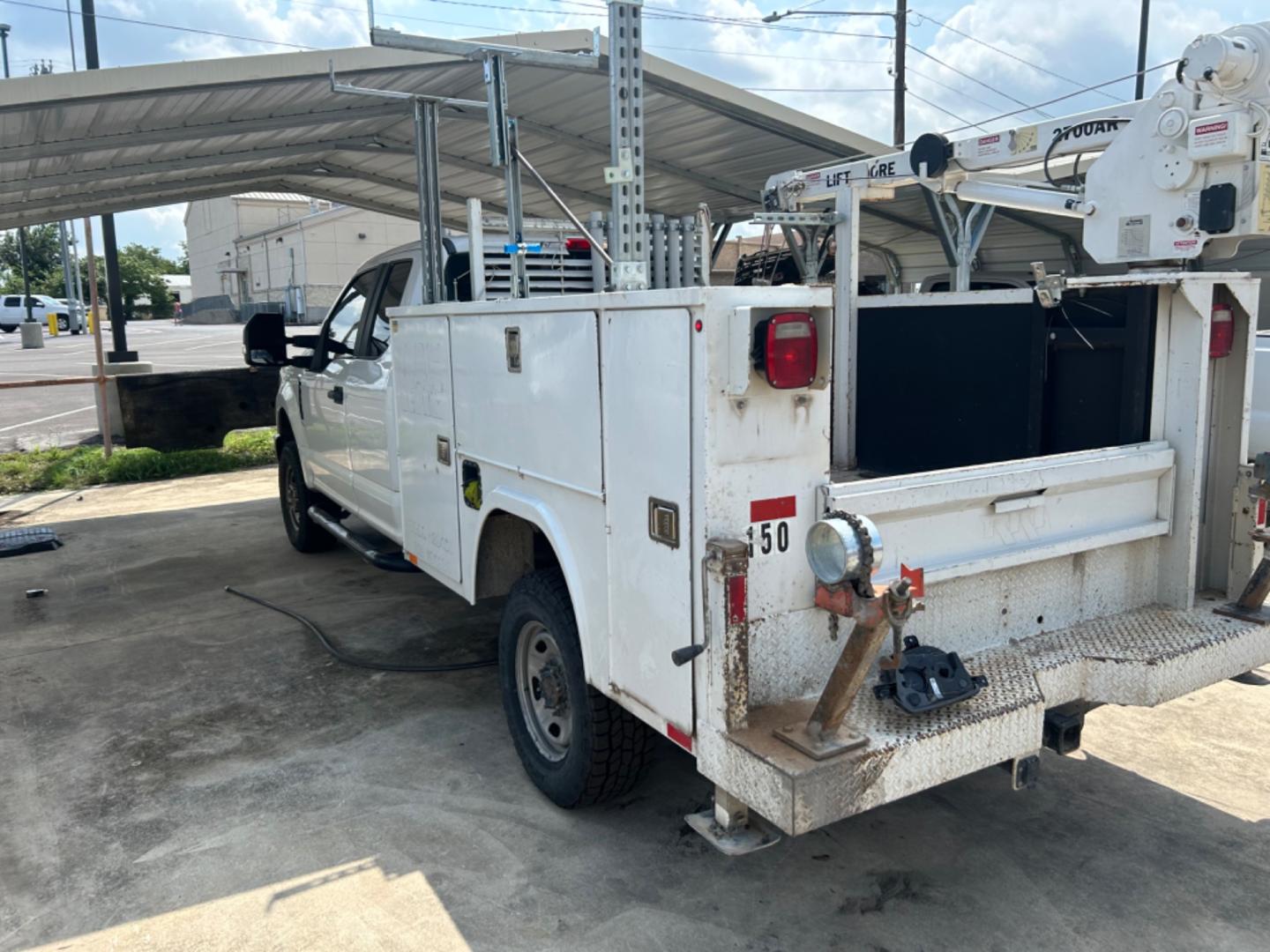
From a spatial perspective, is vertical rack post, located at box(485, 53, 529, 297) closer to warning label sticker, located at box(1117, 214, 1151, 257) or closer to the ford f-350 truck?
the ford f-350 truck

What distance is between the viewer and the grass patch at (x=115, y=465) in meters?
11.3

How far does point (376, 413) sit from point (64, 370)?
23.9 m

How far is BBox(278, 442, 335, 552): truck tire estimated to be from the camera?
25.1 ft

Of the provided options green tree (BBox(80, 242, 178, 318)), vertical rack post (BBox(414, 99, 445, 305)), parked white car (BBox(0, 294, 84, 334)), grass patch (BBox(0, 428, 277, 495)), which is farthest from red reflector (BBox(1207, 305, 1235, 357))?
green tree (BBox(80, 242, 178, 318))

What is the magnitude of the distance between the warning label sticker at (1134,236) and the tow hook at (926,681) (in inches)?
95.0

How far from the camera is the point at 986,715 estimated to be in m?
2.82

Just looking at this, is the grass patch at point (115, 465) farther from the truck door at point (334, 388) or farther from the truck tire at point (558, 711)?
the truck tire at point (558, 711)

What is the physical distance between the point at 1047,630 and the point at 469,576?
2.26 metres

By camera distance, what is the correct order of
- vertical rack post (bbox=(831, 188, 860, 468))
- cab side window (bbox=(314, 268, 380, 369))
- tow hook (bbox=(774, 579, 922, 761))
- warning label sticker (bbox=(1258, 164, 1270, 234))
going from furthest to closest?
cab side window (bbox=(314, 268, 380, 369)) < vertical rack post (bbox=(831, 188, 860, 468)) < warning label sticker (bbox=(1258, 164, 1270, 234)) < tow hook (bbox=(774, 579, 922, 761))

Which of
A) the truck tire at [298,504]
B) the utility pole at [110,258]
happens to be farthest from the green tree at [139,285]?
the truck tire at [298,504]

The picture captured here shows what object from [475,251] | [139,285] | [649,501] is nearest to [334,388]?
[475,251]

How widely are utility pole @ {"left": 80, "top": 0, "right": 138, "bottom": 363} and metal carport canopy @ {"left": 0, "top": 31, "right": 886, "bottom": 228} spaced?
2.98 metres

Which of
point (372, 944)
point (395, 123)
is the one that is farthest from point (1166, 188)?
point (395, 123)

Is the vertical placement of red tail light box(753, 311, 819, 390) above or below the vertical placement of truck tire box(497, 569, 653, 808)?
above
